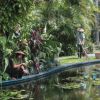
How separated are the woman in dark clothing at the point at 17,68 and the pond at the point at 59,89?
496 millimetres

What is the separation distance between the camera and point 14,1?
1267 cm

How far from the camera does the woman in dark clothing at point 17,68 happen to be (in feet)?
45.2

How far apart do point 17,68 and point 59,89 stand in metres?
2.03

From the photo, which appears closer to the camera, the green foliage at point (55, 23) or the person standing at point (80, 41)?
the green foliage at point (55, 23)

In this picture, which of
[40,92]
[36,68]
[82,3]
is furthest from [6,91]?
[82,3]

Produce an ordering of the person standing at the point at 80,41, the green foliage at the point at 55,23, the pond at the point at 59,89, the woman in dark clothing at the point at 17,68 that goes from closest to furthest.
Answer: the pond at the point at 59,89
the woman in dark clothing at the point at 17,68
the green foliage at the point at 55,23
the person standing at the point at 80,41

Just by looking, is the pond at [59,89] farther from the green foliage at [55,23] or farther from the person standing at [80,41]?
the person standing at [80,41]

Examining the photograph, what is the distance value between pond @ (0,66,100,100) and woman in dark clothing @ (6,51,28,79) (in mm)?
496

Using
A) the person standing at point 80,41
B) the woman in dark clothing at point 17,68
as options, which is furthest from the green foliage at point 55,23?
the person standing at point 80,41

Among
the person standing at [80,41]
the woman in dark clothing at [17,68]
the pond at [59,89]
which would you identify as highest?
the person standing at [80,41]

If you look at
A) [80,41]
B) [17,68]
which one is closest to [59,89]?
[17,68]

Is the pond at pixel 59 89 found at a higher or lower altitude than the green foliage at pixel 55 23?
lower

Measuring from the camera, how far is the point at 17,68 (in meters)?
13.8

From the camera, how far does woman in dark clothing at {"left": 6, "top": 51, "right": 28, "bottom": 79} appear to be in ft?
45.2
